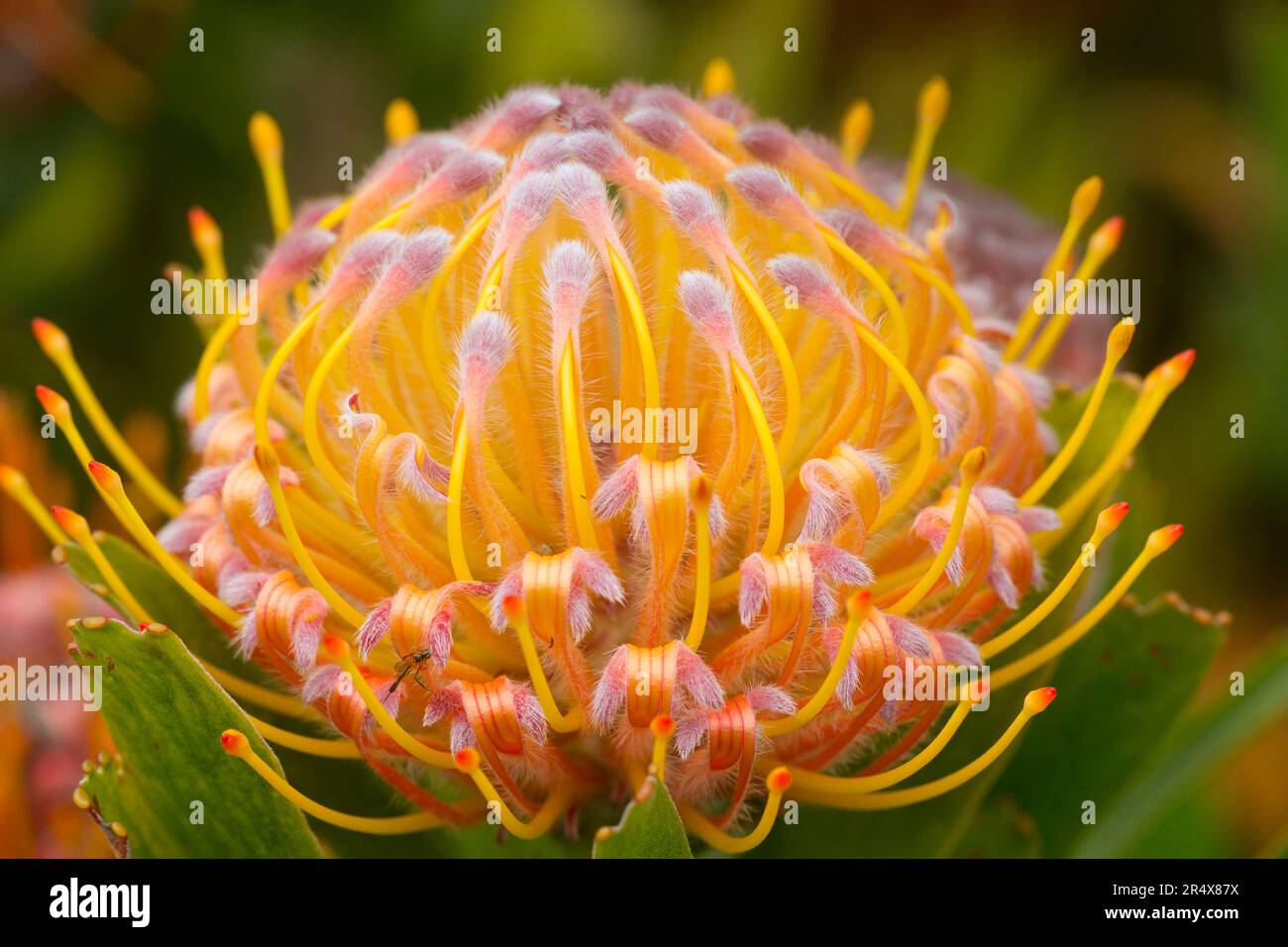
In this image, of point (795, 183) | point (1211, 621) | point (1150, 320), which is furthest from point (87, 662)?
point (1150, 320)

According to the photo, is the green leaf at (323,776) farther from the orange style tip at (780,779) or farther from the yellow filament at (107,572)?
the orange style tip at (780,779)

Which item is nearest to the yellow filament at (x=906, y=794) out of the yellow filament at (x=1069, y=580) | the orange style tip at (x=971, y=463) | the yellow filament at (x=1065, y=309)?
the yellow filament at (x=1069, y=580)

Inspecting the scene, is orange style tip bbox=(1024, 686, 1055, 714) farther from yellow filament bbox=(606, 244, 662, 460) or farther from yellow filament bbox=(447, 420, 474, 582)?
yellow filament bbox=(447, 420, 474, 582)

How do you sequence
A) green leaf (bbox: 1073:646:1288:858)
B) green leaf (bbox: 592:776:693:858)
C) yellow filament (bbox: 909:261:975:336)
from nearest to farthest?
green leaf (bbox: 592:776:693:858) < yellow filament (bbox: 909:261:975:336) < green leaf (bbox: 1073:646:1288:858)

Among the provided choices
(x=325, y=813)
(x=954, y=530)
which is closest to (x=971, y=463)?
(x=954, y=530)

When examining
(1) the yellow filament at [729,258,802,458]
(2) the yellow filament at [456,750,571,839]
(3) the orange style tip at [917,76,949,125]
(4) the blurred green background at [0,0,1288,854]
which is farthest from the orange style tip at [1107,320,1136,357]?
(4) the blurred green background at [0,0,1288,854]
